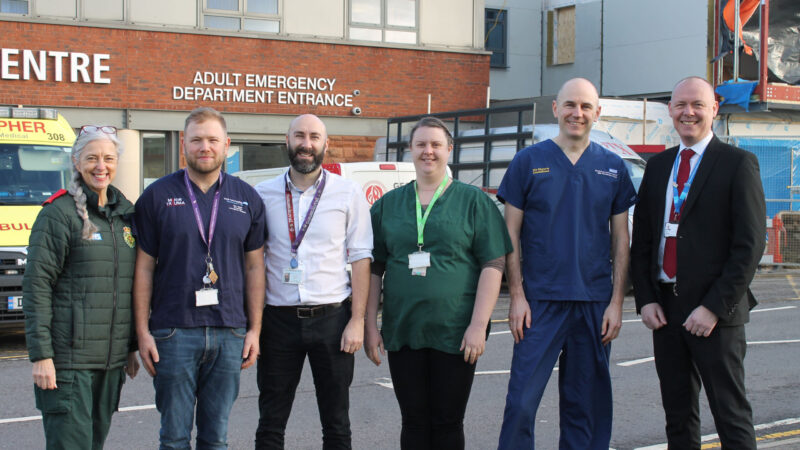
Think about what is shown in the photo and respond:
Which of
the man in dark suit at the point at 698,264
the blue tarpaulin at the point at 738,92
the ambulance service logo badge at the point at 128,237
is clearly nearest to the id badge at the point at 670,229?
the man in dark suit at the point at 698,264

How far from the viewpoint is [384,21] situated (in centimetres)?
1991

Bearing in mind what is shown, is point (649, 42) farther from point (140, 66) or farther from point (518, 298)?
point (518, 298)

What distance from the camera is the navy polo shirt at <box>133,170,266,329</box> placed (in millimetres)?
4117

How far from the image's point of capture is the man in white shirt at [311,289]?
445 centimetres

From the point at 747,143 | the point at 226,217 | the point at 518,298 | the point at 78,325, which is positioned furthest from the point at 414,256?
Answer: the point at 747,143

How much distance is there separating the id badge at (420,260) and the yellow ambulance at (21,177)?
6185 mm

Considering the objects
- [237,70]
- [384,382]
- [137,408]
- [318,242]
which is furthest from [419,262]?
[237,70]

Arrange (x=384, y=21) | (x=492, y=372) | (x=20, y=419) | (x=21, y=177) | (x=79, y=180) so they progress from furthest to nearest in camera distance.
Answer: (x=384, y=21), (x=21, y=177), (x=492, y=372), (x=20, y=419), (x=79, y=180)

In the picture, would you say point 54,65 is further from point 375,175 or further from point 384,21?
point 375,175

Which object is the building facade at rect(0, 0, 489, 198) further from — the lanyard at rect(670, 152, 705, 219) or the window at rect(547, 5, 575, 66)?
the lanyard at rect(670, 152, 705, 219)

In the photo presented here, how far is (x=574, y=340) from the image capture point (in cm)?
467

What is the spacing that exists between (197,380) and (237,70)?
15.1 metres

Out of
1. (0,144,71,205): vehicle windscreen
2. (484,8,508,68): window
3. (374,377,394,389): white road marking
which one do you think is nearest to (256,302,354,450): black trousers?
(374,377,394,389): white road marking

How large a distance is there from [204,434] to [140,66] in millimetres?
14869
